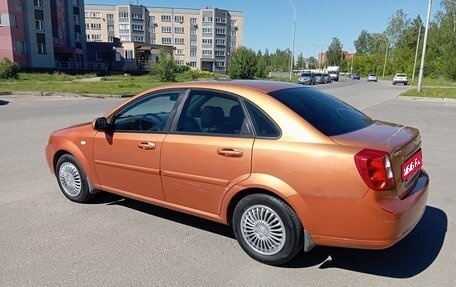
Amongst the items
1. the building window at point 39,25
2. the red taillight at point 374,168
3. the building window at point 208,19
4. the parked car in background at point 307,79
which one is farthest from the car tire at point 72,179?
the building window at point 208,19

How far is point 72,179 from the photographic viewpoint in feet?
15.3

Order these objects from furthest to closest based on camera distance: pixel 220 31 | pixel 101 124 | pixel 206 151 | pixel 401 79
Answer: pixel 220 31 → pixel 401 79 → pixel 101 124 → pixel 206 151

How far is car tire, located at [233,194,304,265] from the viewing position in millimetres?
3107

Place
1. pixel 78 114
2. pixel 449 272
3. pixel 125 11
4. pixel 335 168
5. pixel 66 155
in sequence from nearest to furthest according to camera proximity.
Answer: pixel 335 168 → pixel 449 272 → pixel 66 155 → pixel 78 114 → pixel 125 11

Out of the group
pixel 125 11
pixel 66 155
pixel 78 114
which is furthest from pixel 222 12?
pixel 66 155

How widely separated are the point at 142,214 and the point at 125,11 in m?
95.8

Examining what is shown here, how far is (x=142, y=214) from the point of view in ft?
14.3

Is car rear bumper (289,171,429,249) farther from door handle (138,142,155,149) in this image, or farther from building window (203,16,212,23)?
building window (203,16,212,23)

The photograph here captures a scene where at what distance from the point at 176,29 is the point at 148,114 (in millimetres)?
96123

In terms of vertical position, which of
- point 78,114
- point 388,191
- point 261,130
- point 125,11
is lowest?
point 78,114

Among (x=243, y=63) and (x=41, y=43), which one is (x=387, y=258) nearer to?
(x=243, y=63)

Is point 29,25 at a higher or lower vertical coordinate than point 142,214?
higher

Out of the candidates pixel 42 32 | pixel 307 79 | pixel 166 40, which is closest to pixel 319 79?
pixel 307 79

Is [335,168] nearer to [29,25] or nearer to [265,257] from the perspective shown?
[265,257]
